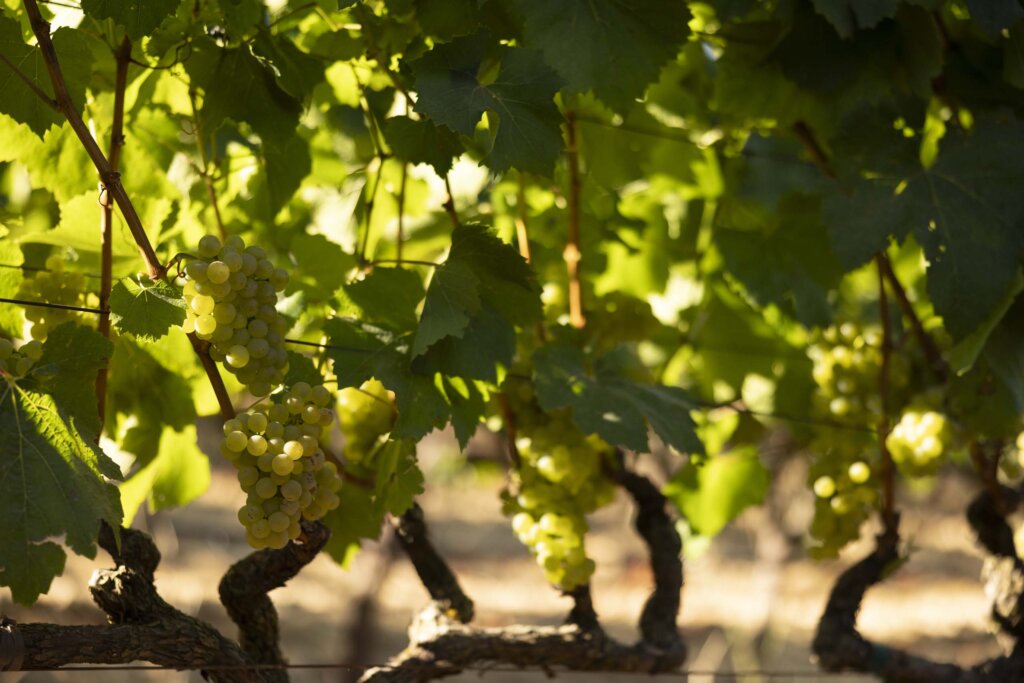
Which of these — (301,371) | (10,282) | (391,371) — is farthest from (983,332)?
(10,282)

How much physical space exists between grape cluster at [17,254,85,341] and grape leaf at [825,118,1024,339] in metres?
1.04

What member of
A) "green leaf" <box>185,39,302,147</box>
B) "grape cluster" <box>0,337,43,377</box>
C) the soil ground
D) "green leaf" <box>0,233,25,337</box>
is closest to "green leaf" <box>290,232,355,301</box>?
"green leaf" <box>185,39,302,147</box>

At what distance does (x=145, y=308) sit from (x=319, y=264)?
0.53m

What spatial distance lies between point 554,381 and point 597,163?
1.59 ft

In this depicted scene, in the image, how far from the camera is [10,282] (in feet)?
4.48

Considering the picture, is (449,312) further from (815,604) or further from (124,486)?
(815,604)

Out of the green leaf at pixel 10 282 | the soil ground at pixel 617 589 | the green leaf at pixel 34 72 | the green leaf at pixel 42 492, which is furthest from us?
the soil ground at pixel 617 589

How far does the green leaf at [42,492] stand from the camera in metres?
1.03

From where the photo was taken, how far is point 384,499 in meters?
1.47

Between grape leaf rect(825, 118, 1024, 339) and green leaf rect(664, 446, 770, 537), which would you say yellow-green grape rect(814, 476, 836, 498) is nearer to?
green leaf rect(664, 446, 770, 537)

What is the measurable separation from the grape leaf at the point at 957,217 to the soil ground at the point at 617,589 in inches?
189

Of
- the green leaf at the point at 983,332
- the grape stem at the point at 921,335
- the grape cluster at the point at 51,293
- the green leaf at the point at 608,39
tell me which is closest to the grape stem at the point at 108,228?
the grape cluster at the point at 51,293

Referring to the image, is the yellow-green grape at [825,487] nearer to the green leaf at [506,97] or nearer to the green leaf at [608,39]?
the green leaf at [608,39]

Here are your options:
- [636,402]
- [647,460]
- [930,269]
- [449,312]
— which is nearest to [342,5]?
[449,312]
